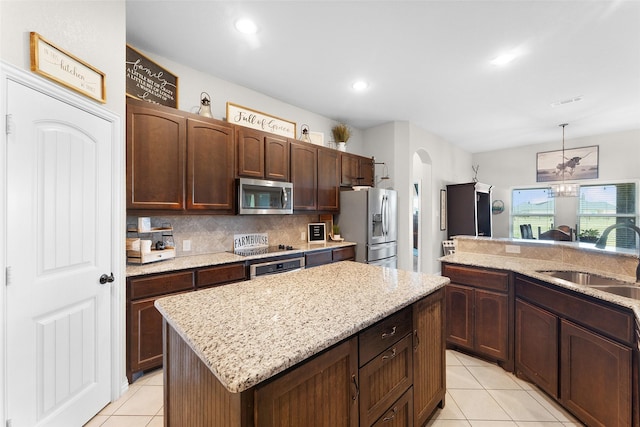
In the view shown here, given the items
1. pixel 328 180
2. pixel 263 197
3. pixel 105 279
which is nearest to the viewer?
pixel 105 279

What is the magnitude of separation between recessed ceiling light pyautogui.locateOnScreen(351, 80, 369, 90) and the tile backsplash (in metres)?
1.90

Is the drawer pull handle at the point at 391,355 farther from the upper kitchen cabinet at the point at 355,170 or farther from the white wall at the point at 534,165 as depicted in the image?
the white wall at the point at 534,165

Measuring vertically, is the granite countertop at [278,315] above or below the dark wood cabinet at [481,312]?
above

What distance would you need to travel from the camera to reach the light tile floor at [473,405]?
5.58ft

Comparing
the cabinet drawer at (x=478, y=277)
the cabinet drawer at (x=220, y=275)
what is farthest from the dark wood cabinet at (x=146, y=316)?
the cabinet drawer at (x=478, y=277)

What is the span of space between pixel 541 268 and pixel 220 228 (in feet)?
10.4

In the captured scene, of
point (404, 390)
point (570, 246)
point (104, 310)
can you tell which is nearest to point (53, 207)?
point (104, 310)

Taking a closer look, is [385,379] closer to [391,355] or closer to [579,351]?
[391,355]

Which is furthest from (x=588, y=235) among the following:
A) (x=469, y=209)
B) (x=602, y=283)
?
(x=602, y=283)

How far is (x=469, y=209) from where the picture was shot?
5270 millimetres

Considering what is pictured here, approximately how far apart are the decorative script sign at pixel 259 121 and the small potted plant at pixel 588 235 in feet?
20.5

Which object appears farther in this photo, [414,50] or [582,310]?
[414,50]

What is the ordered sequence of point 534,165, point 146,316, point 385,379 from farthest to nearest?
1. point 534,165
2. point 146,316
3. point 385,379

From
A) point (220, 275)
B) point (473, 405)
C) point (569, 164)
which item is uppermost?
point (569, 164)
